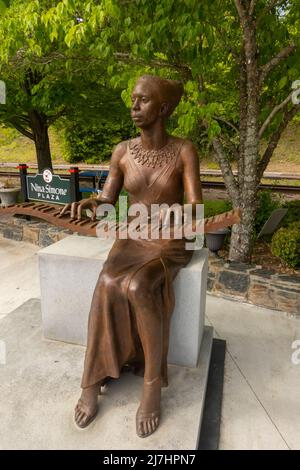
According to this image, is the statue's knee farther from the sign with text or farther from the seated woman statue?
the sign with text

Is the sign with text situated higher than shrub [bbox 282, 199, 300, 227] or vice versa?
the sign with text

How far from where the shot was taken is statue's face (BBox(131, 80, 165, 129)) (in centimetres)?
211

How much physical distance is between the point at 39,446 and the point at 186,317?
1.21 metres

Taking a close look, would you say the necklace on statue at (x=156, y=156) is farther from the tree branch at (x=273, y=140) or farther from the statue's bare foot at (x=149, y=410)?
the tree branch at (x=273, y=140)

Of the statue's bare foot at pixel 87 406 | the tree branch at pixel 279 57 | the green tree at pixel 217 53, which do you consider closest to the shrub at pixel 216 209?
the green tree at pixel 217 53

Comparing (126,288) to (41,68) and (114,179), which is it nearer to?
(114,179)

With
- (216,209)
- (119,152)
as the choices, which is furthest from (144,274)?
(216,209)

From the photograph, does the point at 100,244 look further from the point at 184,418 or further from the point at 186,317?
the point at 184,418

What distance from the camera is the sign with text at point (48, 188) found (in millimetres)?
5395

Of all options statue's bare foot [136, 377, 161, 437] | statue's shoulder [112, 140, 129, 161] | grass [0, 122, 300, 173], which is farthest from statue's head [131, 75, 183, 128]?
grass [0, 122, 300, 173]

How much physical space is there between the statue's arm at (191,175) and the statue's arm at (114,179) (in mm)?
465

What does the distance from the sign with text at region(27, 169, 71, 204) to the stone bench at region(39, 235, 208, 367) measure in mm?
2472

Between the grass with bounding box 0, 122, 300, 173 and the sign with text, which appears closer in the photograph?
the sign with text

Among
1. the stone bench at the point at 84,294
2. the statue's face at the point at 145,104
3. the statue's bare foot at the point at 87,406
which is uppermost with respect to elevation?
the statue's face at the point at 145,104
